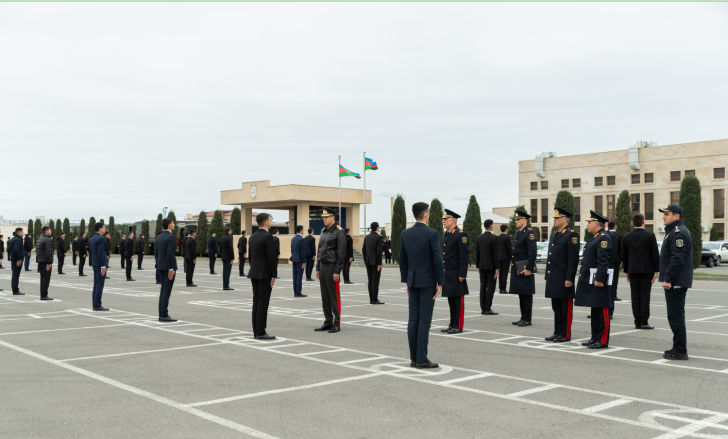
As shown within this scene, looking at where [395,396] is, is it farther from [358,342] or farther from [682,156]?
[682,156]

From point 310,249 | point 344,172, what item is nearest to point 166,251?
point 310,249

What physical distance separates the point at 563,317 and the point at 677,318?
1.84m

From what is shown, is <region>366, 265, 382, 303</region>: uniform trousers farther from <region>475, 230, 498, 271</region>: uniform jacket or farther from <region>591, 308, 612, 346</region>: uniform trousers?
<region>591, 308, 612, 346</region>: uniform trousers

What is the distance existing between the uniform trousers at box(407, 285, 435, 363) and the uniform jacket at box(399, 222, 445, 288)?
10 cm

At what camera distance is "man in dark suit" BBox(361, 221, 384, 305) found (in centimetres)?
1592

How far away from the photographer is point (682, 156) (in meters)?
64.3

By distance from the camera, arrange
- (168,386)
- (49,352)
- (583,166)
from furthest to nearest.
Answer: (583,166) < (49,352) < (168,386)

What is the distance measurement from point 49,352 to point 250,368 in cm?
317

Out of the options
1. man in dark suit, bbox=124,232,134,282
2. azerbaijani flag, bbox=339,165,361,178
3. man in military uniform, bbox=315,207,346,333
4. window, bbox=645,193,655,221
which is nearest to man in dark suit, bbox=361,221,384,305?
man in military uniform, bbox=315,207,346,333

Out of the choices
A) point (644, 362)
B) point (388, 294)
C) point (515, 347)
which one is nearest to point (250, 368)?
point (515, 347)

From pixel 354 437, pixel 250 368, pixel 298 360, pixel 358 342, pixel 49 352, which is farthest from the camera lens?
pixel 358 342

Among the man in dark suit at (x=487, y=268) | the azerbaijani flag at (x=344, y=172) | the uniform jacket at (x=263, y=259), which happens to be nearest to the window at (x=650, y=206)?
the azerbaijani flag at (x=344, y=172)

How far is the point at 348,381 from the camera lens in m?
7.00

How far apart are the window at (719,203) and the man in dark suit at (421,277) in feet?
207
